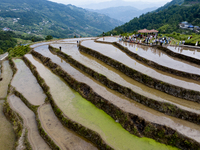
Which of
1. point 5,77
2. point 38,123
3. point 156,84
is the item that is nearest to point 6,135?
point 38,123

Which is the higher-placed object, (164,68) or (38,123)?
(164,68)

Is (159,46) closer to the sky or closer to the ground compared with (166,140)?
closer to the sky

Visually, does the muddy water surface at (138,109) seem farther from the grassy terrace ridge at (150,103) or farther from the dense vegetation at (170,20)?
the dense vegetation at (170,20)

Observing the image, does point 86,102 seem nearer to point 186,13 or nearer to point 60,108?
point 60,108

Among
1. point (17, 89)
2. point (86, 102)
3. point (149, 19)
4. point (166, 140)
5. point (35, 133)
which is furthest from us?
point (149, 19)

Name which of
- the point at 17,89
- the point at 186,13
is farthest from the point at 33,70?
the point at 186,13

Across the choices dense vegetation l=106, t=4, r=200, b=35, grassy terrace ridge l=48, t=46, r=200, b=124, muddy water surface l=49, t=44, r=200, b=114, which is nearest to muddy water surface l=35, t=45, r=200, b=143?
grassy terrace ridge l=48, t=46, r=200, b=124

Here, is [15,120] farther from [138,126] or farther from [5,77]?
[5,77]
